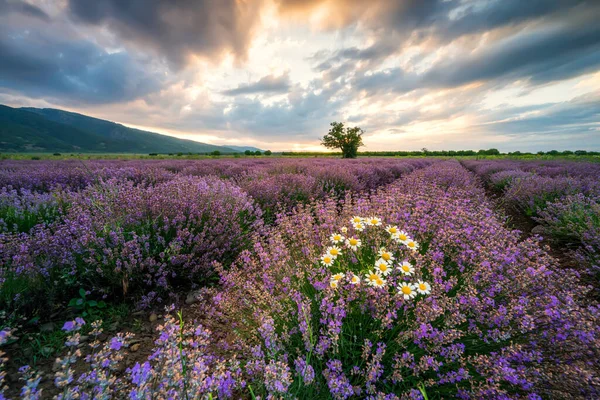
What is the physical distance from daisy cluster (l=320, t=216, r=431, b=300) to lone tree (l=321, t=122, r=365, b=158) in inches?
1492

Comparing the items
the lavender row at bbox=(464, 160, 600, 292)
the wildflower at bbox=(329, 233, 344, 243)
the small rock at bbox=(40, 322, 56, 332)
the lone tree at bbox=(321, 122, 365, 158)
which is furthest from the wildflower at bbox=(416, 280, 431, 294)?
the lone tree at bbox=(321, 122, 365, 158)

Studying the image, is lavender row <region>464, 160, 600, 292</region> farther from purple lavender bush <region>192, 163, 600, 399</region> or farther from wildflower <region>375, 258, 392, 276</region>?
wildflower <region>375, 258, 392, 276</region>

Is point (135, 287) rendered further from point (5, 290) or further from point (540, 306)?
point (540, 306)

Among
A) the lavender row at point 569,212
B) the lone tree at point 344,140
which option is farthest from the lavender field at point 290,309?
the lone tree at point 344,140

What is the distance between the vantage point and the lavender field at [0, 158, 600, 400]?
4.03 feet

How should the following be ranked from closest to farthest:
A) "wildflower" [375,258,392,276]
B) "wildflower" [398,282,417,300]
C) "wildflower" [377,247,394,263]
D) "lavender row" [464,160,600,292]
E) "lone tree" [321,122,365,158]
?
"wildflower" [398,282,417,300]
"wildflower" [375,258,392,276]
"wildflower" [377,247,394,263]
"lavender row" [464,160,600,292]
"lone tree" [321,122,365,158]

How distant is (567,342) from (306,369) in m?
1.69

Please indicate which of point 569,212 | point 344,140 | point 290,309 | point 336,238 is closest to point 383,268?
point 336,238

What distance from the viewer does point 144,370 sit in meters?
1.04

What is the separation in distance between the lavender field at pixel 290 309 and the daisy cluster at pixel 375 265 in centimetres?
2

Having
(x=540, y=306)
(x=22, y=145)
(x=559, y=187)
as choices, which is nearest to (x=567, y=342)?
(x=540, y=306)

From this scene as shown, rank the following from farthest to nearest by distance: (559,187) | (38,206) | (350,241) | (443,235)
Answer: (559,187), (38,206), (443,235), (350,241)

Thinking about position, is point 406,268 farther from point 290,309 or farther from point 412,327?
point 290,309

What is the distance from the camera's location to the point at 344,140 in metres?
38.8
